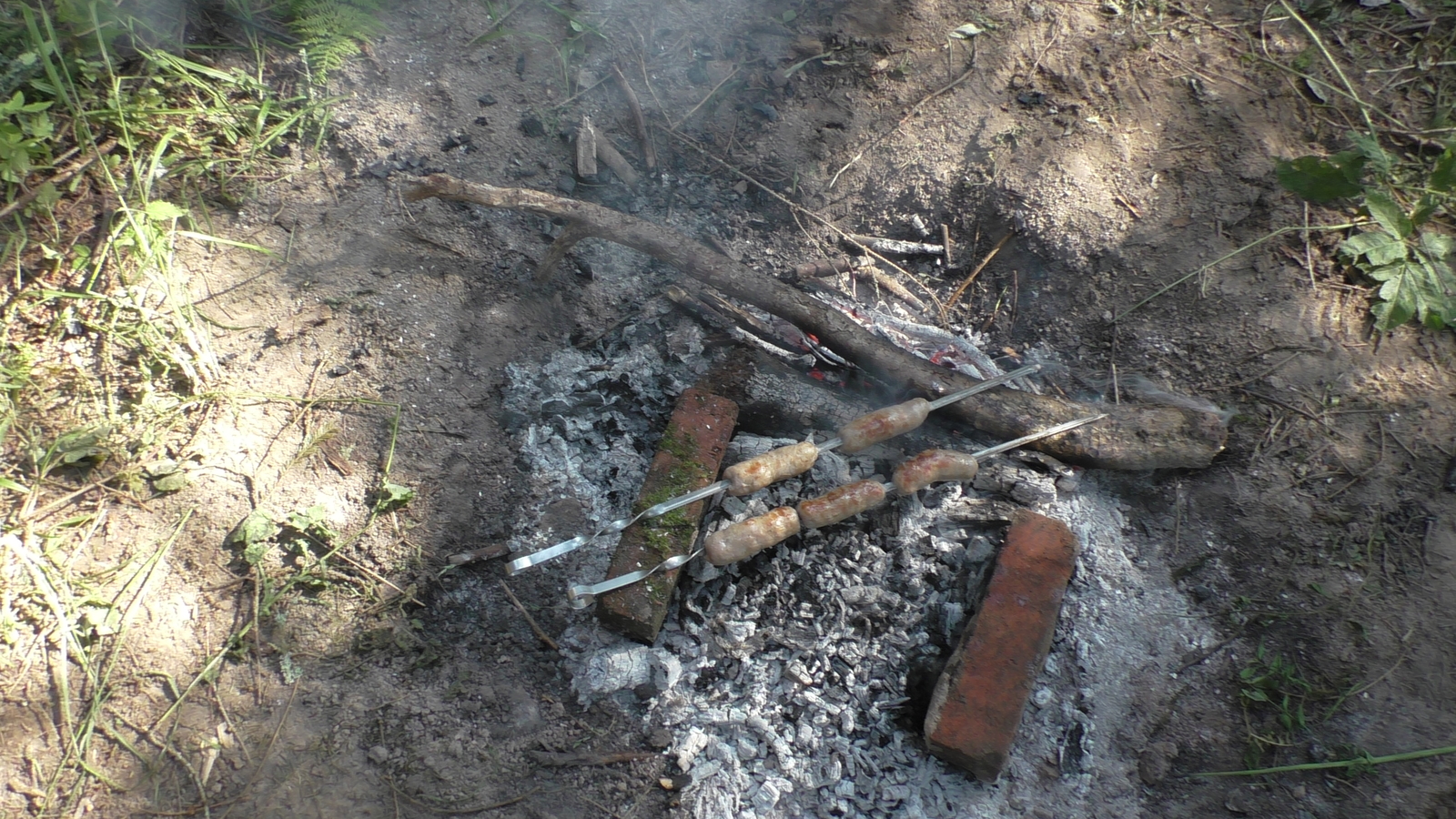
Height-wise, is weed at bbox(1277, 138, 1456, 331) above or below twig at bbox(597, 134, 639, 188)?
below

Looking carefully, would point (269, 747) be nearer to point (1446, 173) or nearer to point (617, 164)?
point (617, 164)

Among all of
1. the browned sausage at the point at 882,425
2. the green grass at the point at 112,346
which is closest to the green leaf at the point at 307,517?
the green grass at the point at 112,346

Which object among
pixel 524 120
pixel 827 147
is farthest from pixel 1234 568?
pixel 524 120

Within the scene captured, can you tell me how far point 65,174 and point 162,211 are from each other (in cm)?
38

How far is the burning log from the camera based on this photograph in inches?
115

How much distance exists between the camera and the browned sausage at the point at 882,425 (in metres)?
2.82

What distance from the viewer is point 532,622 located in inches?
102

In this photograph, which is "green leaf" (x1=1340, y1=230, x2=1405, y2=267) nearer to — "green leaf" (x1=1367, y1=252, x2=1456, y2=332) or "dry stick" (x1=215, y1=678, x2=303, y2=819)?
"green leaf" (x1=1367, y1=252, x2=1456, y2=332)

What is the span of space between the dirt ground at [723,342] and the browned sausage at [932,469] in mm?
708

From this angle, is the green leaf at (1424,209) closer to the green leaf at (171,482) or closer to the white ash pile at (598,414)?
the white ash pile at (598,414)

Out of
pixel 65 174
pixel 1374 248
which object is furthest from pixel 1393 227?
pixel 65 174

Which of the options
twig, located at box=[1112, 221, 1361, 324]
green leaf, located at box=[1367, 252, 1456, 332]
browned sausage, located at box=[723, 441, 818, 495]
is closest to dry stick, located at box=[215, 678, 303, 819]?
browned sausage, located at box=[723, 441, 818, 495]

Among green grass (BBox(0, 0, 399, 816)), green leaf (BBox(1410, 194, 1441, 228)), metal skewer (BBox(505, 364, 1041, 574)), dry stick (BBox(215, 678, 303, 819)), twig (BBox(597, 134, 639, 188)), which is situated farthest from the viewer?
twig (BBox(597, 134, 639, 188))

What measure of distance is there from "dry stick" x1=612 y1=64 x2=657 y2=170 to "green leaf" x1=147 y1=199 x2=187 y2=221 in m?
1.87
